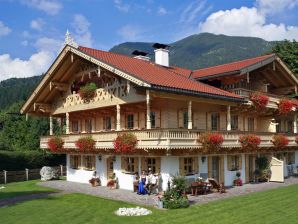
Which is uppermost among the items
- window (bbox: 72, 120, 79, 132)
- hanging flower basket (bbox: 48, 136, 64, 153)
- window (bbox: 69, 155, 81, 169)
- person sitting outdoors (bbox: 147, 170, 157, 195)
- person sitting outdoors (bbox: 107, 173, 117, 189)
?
window (bbox: 72, 120, 79, 132)

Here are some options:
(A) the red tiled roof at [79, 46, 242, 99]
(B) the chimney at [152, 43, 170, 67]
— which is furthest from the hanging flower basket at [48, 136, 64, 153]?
(B) the chimney at [152, 43, 170, 67]

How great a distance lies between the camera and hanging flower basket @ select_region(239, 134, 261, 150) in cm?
2762

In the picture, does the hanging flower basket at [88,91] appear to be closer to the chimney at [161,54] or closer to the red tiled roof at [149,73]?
the red tiled roof at [149,73]

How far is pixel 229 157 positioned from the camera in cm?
2902

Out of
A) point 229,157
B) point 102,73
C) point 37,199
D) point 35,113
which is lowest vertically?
point 37,199

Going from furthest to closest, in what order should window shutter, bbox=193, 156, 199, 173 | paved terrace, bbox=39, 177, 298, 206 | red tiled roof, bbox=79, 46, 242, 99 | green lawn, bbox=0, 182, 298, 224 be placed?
window shutter, bbox=193, 156, 199, 173 < red tiled roof, bbox=79, 46, 242, 99 < paved terrace, bbox=39, 177, 298, 206 < green lawn, bbox=0, 182, 298, 224

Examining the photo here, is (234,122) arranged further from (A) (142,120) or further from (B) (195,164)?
(A) (142,120)

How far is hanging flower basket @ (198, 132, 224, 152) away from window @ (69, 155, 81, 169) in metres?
12.3

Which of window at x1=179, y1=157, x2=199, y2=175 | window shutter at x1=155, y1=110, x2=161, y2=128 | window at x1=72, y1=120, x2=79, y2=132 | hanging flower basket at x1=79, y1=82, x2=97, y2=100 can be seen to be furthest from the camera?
window at x1=72, y1=120, x2=79, y2=132

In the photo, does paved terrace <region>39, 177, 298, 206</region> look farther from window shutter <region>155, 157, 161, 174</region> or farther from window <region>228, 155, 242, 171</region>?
window shutter <region>155, 157, 161, 174</region>

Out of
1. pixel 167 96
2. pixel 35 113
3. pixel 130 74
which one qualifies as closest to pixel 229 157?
pixel 167 96

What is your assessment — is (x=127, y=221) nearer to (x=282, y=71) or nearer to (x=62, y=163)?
(x=282, y=71)

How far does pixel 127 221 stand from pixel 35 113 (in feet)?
68.6

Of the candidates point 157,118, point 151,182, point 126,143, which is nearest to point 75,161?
point 157,118
